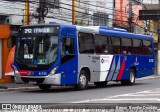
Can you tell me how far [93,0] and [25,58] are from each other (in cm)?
1703

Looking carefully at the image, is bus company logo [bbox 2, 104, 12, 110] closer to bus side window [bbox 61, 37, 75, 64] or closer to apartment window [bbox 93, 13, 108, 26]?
bus side window [bbox 61, 37, 75, 64]

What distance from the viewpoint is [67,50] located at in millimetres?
20969

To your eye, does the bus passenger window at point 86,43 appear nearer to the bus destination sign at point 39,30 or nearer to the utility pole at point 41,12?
the bus destination sign at point 39,30

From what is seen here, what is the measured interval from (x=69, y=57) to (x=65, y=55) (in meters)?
0.32

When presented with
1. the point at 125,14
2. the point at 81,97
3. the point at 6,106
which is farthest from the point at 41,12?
the point at 125,14

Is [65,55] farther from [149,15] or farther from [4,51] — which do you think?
[149,15]

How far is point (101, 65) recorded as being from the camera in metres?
24.0

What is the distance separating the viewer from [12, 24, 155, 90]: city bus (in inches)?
803

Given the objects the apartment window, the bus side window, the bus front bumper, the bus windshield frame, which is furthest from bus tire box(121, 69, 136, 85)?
the apartment window

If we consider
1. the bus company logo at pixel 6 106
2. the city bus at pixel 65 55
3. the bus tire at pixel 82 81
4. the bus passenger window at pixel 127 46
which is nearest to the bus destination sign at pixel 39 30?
the city bus at pixel 65 55

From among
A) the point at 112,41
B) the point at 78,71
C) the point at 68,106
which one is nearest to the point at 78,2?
the point at 112,41

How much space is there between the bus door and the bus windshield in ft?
1.61

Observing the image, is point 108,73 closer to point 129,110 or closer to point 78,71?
point 78,71

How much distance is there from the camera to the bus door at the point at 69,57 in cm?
2070
